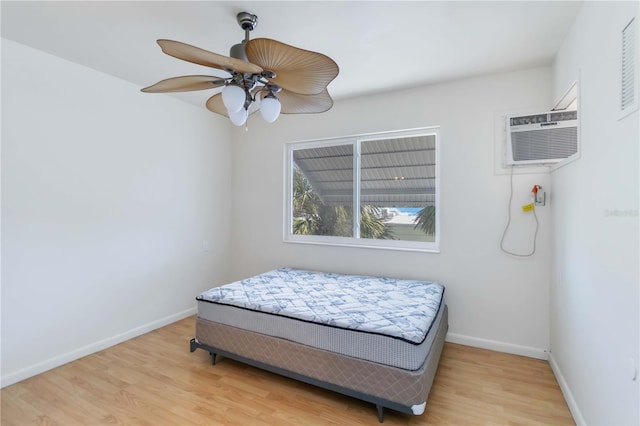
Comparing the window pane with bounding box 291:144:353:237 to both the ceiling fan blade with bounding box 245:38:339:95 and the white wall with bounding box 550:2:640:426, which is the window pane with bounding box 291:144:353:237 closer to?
the ceiling fan blade with bounding box 245:38:339:95

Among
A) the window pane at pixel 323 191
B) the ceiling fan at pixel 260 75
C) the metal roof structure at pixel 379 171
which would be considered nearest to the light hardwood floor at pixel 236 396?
the metal roof structure at pixel 379 171

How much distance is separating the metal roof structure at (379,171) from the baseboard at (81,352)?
2.24 meters

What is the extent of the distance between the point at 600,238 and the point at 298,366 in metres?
1.90

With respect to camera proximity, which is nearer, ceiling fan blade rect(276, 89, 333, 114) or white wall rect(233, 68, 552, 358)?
ceiling fan blade rect(276, 89, 333, 114)

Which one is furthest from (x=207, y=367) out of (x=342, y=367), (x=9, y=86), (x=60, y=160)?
(x=9, y=86)

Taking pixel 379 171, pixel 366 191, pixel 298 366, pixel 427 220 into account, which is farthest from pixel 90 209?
pixel 427 220

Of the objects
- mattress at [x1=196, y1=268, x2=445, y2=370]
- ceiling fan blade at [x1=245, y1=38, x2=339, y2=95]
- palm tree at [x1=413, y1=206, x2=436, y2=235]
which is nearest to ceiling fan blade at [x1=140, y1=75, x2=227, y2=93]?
ceiling fan blade at [x1=245, y1=38, x2=339, y2=95]

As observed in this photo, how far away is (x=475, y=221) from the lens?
2.79 meters

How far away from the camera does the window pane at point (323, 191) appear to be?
3496 millimetres

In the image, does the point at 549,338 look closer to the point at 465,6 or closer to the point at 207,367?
the point at 465,6

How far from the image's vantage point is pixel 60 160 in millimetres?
2465

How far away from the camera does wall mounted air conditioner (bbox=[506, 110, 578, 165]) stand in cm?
219

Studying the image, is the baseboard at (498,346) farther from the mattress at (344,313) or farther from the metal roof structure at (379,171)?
the metal roof structure at (379,171)

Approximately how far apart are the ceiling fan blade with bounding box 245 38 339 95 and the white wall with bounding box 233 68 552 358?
5.40 feet
